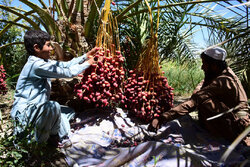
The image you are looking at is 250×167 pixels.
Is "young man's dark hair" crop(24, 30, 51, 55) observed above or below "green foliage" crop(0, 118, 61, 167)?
above

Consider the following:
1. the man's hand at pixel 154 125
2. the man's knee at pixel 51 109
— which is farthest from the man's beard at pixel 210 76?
the man's knee at pixel 51 109

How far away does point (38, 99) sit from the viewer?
1.89 m

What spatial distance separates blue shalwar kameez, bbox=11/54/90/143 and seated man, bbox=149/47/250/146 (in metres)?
0.93

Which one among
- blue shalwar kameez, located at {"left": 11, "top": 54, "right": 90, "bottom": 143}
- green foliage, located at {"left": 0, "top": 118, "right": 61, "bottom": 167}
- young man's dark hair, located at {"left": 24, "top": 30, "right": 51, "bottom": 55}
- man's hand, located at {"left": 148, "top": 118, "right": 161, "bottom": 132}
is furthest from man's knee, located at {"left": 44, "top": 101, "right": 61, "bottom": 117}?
man's hand, located at {"left": 148, "top": 118, "right": 161, "bottom": 132}

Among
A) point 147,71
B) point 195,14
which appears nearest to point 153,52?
point 147,71

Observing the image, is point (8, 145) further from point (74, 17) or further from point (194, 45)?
point (194, 45)

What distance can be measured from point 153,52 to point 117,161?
106 centimetres

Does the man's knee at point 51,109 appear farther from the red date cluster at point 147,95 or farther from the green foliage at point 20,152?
the red date cluster at point 147,95

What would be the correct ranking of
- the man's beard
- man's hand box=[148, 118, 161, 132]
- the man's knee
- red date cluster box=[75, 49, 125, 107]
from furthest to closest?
1. the man's beard
2. man's hand box=[148, 118, 161, 132]
3. red date cluster box=[75, 49, 125, 107]
4. the man's knee

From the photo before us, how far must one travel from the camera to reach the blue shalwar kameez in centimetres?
175

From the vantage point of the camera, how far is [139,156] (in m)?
1.66

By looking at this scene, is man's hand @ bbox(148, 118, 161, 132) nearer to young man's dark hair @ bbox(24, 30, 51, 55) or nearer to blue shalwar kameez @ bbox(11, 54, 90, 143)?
Answer: blue shalwar kameez @ bbox(11, 54, 90, 143)

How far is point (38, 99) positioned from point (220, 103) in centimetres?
170

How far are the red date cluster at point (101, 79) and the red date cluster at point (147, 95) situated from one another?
0.64 ft
